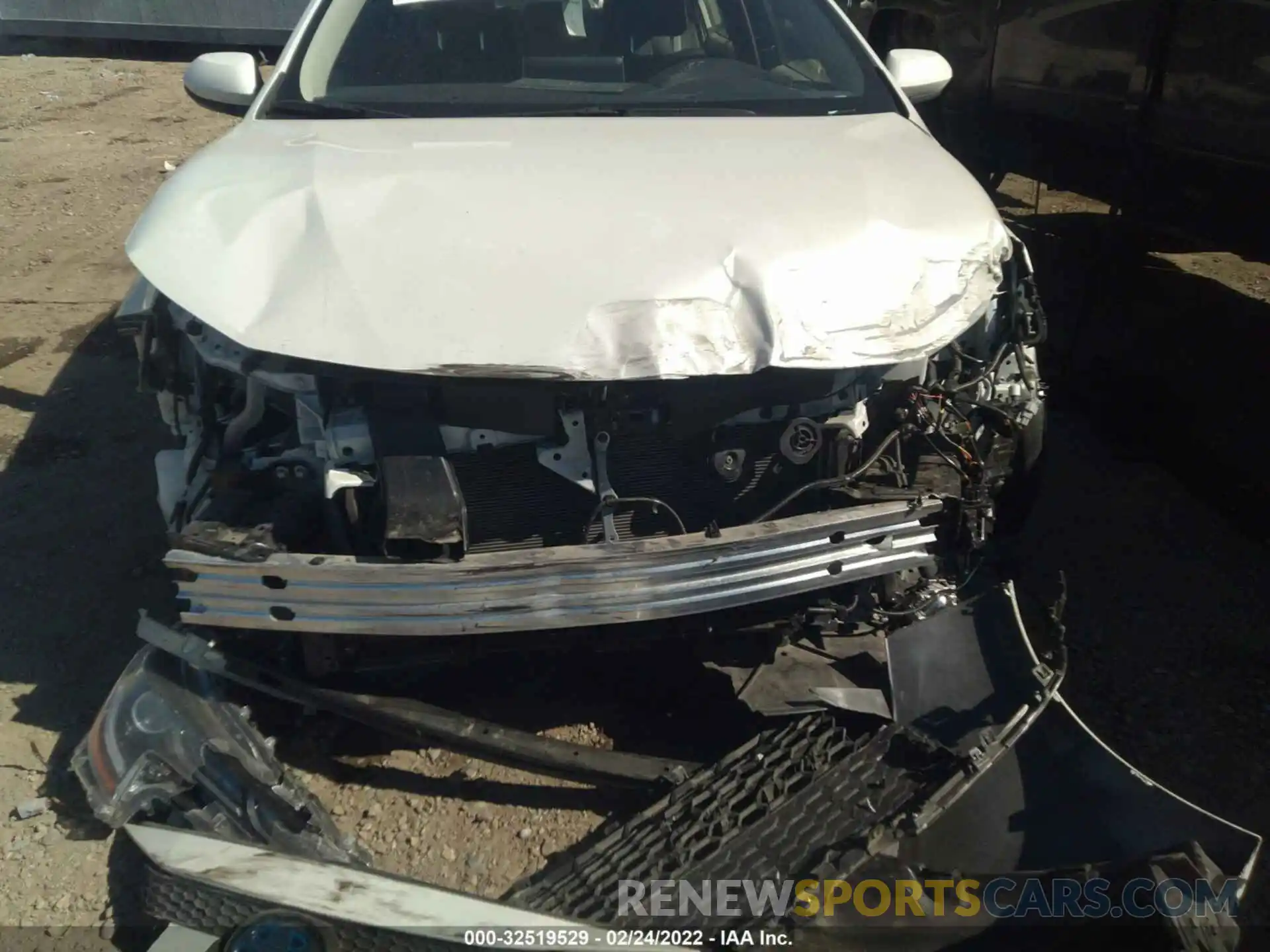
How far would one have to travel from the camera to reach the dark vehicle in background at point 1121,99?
13.0 ft

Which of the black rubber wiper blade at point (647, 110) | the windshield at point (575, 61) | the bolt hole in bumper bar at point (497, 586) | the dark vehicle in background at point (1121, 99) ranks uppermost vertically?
the windshield at point (575, 61)

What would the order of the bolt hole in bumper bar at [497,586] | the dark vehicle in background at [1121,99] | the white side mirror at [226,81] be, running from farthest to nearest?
the dark vehicle in background at [1121,99]
the white side mirror at [226,81]
the bolt hole in bumper bar at [497,586]

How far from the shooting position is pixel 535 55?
313cm

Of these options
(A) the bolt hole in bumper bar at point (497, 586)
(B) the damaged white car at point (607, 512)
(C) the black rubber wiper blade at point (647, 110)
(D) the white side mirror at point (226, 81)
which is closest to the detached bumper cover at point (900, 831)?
(B) the damaged white car at point (607, 512)

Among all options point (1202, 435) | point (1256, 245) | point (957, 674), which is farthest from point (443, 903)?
point (1256, 245)

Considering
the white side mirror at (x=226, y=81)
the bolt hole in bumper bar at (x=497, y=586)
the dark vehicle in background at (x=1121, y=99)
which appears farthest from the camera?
the dark vehicle in background at (x=1121, y=99)

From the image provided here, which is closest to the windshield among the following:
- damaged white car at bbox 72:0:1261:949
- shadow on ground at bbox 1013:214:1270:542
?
damaged white car at bbox 72:0:1261:949

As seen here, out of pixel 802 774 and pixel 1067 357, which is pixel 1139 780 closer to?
pixel 802 774

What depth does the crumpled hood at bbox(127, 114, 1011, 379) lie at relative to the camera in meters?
2.10

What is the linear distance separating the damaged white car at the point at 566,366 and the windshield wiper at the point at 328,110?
0.16 feet

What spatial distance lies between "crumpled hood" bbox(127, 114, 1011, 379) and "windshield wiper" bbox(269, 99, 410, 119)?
8.6 inches

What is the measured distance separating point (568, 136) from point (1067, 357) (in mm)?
2851

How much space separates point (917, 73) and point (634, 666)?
2179 mm

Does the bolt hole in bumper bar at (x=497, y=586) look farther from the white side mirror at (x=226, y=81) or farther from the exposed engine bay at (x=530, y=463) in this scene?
the white side mirror at (x=226, y=81)
